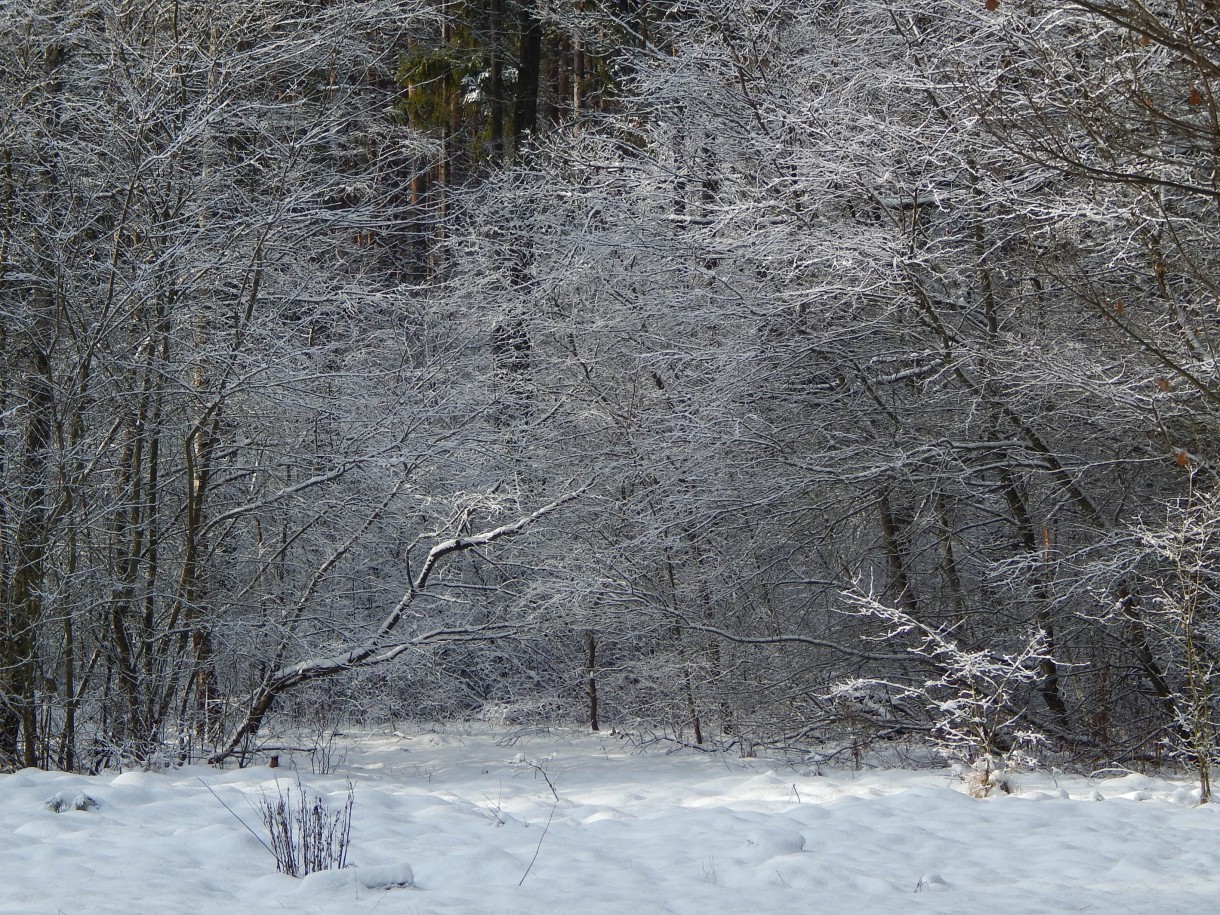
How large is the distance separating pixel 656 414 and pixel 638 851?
4.26m

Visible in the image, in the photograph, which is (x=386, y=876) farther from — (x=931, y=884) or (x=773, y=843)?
(x=931, y=884)

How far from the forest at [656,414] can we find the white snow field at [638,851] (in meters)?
0.86

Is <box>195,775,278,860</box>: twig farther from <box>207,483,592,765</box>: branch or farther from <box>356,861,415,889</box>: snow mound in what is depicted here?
<box>207,483,592,765</box>: branch

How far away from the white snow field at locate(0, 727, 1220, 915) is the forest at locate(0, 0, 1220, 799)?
2.81ft

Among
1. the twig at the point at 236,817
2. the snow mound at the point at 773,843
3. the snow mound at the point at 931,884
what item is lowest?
the snow mound at the point at 931,884

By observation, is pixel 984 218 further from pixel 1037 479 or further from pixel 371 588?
pixel 371 588

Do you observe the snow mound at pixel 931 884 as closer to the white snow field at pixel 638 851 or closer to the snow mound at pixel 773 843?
the white snow field at pixel 638 851

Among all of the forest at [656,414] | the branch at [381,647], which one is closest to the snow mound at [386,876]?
the forest at [656,414]

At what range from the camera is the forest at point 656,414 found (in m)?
6.50

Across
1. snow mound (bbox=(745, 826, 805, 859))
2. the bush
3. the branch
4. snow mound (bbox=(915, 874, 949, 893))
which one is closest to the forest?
the branch

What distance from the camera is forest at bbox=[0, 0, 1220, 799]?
6.50 meters

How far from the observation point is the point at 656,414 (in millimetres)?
8312

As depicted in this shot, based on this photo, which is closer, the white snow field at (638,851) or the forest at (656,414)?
the white snow field at (638,851)

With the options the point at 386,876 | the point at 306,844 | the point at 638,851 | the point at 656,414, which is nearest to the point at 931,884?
the point at 638,851
